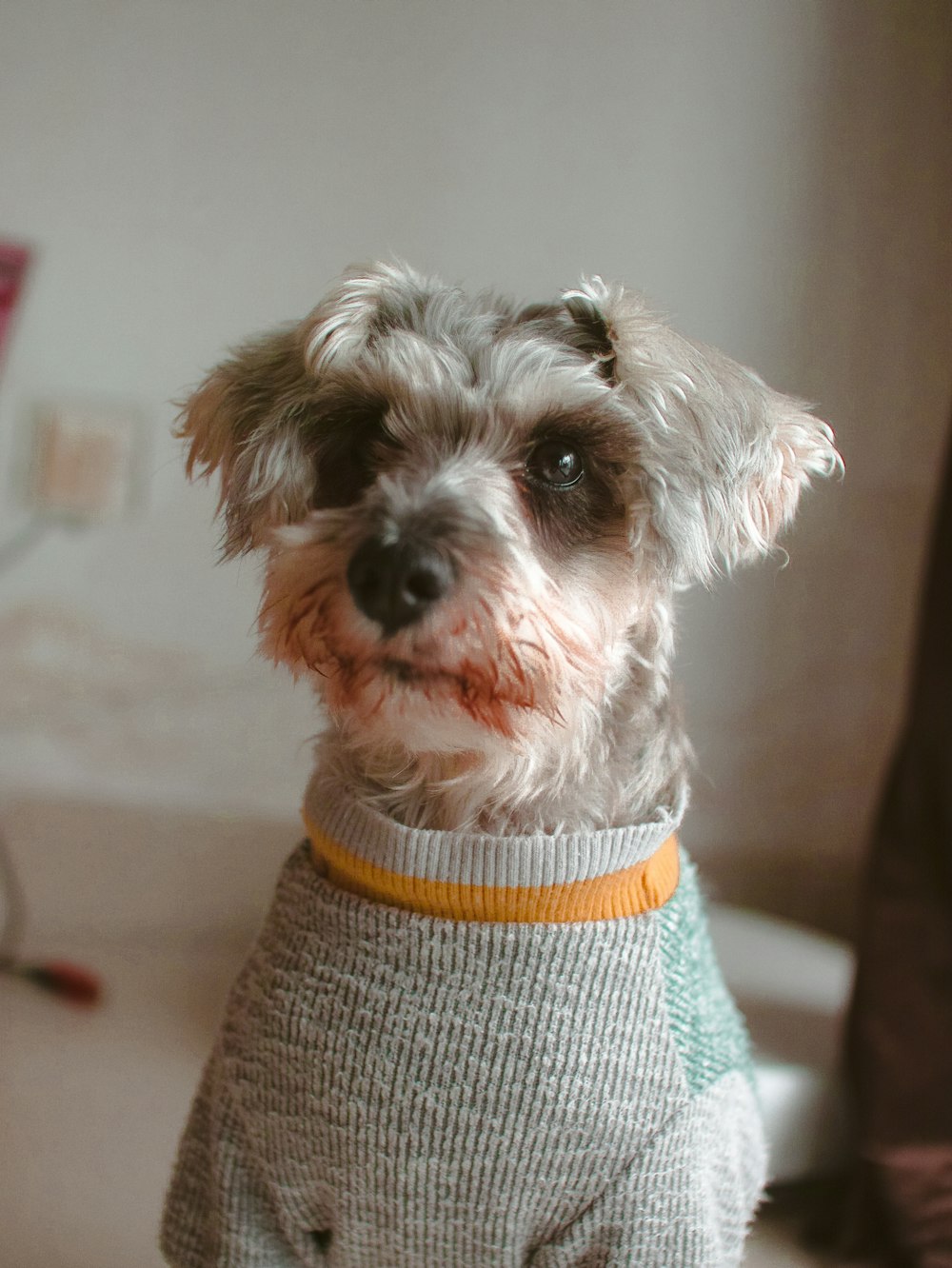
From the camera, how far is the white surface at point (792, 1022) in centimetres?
132

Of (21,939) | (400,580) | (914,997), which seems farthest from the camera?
(21,939)

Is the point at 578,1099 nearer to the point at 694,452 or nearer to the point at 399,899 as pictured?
the point at 399,899

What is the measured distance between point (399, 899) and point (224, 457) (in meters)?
0.43

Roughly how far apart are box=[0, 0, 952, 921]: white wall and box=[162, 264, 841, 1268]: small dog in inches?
25.9

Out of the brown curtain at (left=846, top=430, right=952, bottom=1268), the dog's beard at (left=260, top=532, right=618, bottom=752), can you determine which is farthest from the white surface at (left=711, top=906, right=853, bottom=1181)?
the dog's beard at (left=260, top=532, right=618, bottom=752)

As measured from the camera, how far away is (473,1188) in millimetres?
810

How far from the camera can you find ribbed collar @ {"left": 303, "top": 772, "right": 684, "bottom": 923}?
0.82 m

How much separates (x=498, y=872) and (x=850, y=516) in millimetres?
1089

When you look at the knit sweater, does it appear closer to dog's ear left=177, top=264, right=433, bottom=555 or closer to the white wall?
dog's ear left=177, top=264, right=433, bottom=555

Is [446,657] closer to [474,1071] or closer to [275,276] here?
[474,1071]

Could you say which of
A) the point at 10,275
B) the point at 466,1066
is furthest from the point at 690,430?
the point at 10,275

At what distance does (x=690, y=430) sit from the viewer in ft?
2.77

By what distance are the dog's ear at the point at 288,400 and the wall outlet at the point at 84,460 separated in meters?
0.62

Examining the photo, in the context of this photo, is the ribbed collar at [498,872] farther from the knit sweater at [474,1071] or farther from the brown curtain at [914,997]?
the brown curtain at [914,997]
